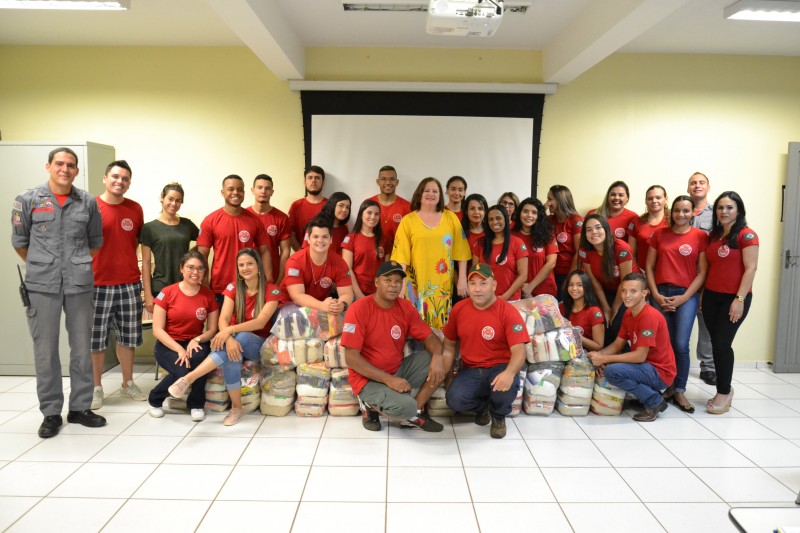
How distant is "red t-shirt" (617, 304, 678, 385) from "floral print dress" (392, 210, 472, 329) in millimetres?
1260

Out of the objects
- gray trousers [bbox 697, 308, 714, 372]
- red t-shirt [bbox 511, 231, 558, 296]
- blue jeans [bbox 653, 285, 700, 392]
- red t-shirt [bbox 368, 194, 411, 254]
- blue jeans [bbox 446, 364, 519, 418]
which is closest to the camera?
blue jeans [bbox 446, 364, 519, 418]

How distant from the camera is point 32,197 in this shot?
10.2 ft

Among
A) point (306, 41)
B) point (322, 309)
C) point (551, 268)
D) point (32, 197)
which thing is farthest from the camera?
point (306, 41)

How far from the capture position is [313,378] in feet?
11.4

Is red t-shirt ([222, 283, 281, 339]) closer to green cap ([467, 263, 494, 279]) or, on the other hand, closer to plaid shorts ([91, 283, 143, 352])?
plaid shorts ([91, 283, 143, 352])

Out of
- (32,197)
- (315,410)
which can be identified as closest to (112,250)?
(32,197)

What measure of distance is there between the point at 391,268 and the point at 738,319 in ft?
8.15

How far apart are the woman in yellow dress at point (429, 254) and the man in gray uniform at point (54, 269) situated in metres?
2.02

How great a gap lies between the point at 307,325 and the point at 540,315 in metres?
1.60

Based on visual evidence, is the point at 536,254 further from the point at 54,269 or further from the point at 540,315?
the point at 54,269

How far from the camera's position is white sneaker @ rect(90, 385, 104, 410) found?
361cm

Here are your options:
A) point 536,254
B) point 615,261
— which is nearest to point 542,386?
point 536,254

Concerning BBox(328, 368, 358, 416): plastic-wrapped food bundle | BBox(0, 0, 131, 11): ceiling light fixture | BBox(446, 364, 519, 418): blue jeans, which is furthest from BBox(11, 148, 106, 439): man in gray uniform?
BBox(446, 364, 519, 418): blue jeans

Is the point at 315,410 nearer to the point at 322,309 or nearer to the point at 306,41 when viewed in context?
the point at 322,309
